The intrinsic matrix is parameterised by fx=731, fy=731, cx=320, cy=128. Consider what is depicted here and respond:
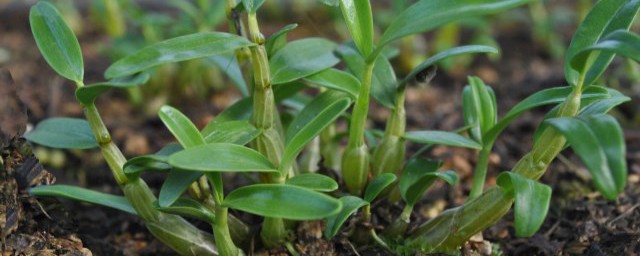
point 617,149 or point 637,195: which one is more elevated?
point 617,149

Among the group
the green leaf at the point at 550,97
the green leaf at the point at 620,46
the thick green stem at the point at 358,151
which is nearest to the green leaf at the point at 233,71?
the thick green stem at the point at 358,151

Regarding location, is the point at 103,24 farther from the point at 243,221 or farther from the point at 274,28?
the point at 243,221

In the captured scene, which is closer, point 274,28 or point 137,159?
point 137,159

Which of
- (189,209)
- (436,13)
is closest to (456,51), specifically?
(436,13)

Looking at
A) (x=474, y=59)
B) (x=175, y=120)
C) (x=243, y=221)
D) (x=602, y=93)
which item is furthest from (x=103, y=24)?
(x=602, y=93)

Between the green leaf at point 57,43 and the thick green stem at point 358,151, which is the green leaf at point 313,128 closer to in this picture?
the thick green stem at point 358,151

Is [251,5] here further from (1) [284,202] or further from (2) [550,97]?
(2) [550,97]
